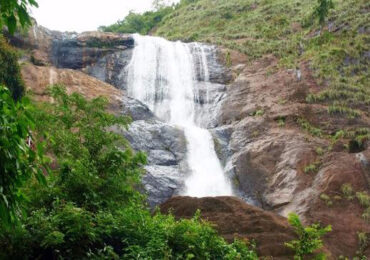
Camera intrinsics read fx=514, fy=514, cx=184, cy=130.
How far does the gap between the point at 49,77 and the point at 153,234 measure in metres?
24.3

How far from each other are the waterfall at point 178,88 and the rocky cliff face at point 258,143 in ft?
2.23

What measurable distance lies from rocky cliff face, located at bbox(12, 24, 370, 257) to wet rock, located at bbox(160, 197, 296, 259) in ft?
0.24

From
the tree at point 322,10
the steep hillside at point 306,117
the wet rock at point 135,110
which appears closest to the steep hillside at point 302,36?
the steep hillside at point 306,117

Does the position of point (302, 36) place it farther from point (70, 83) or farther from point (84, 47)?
point (70, 83)

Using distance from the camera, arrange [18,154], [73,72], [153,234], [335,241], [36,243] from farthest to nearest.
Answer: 1. [73,72]
2. [335,241]
3. [153,234]
4. [36,243]
5. [18,154]

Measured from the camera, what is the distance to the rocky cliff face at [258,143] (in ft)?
71.5

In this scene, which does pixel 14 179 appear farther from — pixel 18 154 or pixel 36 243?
pixel 36 243

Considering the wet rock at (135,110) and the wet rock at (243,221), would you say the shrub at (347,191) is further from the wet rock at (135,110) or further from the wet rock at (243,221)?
the wet rock at (135,110)

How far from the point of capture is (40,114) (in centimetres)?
1058

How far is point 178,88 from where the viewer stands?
36.5 metres

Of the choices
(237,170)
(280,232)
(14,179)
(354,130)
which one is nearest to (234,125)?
(237,170)

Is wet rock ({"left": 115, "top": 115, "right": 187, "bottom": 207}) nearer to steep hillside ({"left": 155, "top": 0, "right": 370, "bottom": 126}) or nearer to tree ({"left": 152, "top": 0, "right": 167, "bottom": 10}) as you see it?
steep hillside ({"left": 155, "top": 0, "right": 370, "bottom": 126})

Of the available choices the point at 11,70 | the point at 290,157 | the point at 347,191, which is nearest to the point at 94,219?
the point at 347,191

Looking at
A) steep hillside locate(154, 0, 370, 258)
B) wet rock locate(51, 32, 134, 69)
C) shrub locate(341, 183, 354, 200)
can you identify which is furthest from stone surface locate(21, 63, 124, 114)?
shrub locate(341, 183, 354, 200)
